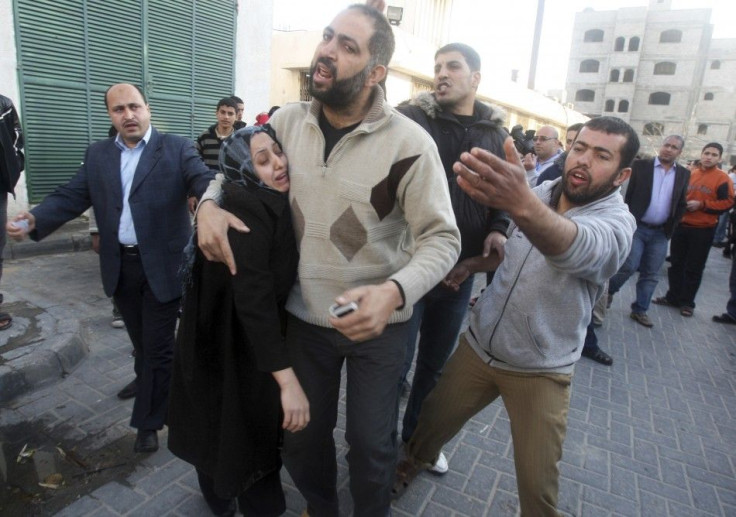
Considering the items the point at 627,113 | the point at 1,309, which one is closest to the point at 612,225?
the point at 1,309

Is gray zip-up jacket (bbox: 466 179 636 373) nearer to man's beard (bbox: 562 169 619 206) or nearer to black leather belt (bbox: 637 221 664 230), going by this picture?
man's beard (bbox: 562 169 619 206)

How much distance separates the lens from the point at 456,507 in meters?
2.72

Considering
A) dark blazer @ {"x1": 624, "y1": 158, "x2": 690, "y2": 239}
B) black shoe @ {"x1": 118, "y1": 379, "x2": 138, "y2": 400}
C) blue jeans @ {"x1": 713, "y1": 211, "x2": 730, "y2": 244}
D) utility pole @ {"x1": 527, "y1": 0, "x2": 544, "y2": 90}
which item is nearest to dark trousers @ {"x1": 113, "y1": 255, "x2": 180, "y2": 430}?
black shoe @ {"x1": 118, "y1": 379, "x2": 138, "y2": 400}

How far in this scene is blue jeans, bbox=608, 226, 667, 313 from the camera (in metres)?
5.84

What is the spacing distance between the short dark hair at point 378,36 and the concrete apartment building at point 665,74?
163ft

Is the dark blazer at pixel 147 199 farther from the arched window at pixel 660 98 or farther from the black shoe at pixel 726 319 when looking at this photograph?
the arched window at pixel 660 98

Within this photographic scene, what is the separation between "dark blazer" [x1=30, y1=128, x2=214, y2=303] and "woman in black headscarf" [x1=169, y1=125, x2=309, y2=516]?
2.96 ft

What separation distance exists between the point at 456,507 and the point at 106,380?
8.96 feet

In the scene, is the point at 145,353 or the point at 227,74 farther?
the point at 227,74

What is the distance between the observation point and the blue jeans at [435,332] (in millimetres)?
2898

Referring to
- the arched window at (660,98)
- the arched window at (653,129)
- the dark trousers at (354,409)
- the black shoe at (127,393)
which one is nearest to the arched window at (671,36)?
the arched window at (660,98)

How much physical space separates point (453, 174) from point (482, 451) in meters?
1.83

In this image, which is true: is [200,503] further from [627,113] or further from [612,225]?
[627,113]

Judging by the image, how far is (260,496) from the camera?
2.32 m
